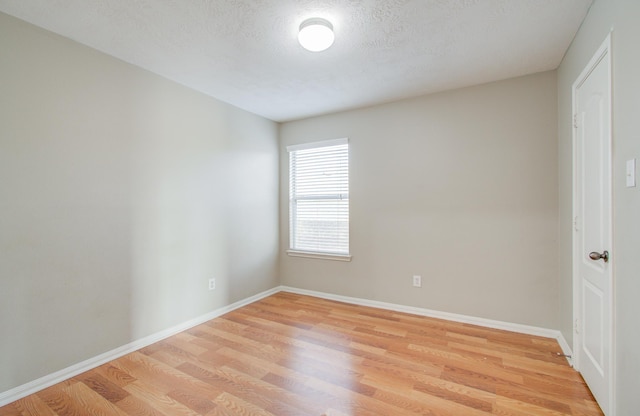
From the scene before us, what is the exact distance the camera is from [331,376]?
83.7 inches

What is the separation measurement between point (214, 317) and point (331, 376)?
1.72 m

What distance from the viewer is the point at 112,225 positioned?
241 centimetres

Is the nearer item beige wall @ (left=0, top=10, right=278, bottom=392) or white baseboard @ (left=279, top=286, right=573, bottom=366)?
beige wall @ (left=0, top=10, right=278, bottom=392)

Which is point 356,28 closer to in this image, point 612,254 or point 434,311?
point 612,254

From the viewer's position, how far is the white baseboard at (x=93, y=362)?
6.22 ft

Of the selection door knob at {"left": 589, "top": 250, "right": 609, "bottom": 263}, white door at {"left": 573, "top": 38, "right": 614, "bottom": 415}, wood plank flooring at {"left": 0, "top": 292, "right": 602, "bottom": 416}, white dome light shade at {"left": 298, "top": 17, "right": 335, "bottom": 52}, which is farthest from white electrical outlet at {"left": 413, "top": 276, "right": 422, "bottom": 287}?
white dome light shade at {"left": 298, "top": 17, "right": 335, "bottom": 52}

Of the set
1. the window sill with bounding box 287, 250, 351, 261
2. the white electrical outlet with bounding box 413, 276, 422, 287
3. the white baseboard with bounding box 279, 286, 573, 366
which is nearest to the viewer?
the white baseboard with bounding box 279, 286, 573, 366

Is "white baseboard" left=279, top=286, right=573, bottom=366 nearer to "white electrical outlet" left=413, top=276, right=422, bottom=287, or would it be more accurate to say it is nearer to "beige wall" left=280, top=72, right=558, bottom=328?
"beige wall" left=280, top=72, right=558, bottom=328

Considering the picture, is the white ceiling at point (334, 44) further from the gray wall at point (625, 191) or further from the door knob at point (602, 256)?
the door knob at point (602, 256)

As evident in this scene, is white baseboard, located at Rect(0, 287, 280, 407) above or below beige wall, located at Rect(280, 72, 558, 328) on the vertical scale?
below

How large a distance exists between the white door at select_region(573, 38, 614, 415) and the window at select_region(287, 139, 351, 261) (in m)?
2.27

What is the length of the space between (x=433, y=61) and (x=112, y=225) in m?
3.07

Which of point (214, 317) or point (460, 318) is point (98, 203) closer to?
point (214, 317)

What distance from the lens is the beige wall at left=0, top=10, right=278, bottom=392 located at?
1.93 m
